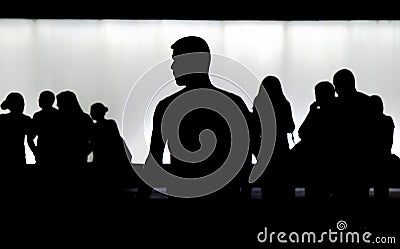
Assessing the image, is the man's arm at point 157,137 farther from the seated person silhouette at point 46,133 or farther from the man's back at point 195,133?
the seated person silhouette at point 46,133

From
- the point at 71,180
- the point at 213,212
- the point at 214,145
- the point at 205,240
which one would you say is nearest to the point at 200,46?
the point at 214,145

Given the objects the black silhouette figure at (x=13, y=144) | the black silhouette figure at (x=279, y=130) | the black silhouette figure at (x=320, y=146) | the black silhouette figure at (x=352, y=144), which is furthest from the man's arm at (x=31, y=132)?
the black silhouette figure at (x=352, y=144)

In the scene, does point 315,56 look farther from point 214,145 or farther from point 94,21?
point 214,145

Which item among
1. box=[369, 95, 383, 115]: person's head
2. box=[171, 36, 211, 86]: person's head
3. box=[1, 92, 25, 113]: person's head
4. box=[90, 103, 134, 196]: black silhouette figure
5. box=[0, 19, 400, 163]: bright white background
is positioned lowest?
box=[90, 103, 134, 196]: black silhouette figure

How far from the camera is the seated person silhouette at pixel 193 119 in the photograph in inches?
89.2

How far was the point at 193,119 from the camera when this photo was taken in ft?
7.59

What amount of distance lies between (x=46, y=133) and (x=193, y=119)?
216 cm

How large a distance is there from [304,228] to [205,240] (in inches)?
45.1

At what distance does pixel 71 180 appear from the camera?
14.2ft

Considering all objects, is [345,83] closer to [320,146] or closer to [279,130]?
[320,146]

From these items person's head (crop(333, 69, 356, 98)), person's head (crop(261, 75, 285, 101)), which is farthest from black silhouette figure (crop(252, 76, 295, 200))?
person's head (crop(333, 69, 356, 98))

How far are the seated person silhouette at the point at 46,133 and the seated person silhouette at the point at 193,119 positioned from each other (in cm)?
200

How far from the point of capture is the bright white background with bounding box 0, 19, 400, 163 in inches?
265

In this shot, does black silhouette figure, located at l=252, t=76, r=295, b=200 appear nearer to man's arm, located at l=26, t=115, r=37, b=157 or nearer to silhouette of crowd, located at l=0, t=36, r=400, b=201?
silhouette of crowd, located at l=0, t=36, r=400, b=201
